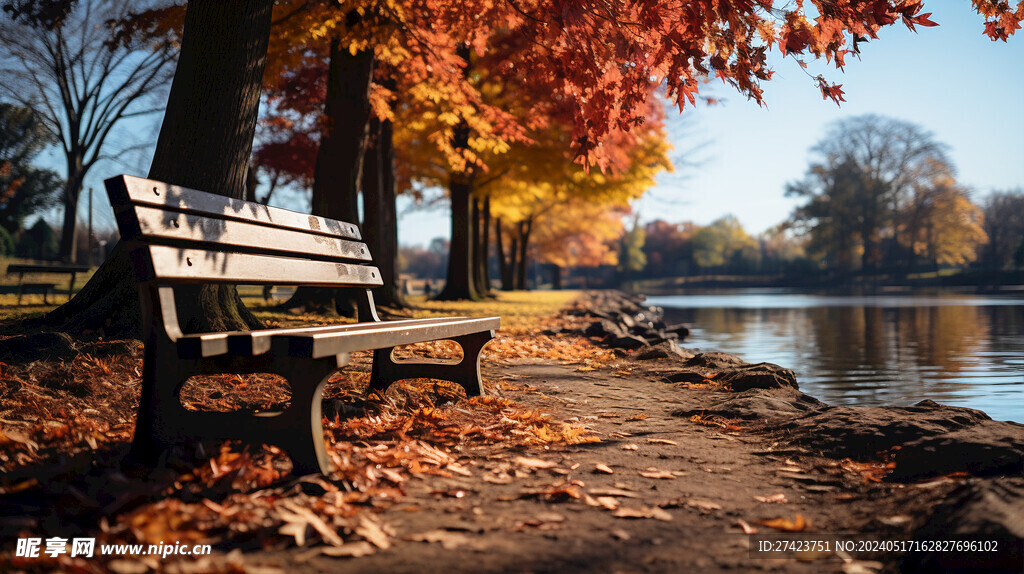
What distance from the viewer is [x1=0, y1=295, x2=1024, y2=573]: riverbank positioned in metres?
2.03

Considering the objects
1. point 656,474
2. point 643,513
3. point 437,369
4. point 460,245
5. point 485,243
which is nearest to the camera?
point 643,513

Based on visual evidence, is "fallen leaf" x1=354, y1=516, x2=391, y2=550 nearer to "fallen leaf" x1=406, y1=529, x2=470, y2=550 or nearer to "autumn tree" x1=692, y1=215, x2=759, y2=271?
"fallen leaf" x1=406, y1=529, x2=470, y2=550

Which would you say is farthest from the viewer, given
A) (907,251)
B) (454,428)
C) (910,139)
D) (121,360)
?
(907,251)

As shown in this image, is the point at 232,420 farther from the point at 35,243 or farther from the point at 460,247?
the point at 35,243

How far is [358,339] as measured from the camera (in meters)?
2.71

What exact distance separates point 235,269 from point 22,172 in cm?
3406

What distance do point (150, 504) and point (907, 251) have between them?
64.0m

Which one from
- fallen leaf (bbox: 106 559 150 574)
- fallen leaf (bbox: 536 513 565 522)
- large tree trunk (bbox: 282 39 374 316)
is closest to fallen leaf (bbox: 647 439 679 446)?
fallen leaf (bbox: 536 513 565 522)

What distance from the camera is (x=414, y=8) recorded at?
779 cm

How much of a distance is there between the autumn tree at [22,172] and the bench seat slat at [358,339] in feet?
108

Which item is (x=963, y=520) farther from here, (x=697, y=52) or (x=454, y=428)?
(x=697, y=52)

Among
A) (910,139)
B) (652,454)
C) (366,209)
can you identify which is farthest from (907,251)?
(652,454)

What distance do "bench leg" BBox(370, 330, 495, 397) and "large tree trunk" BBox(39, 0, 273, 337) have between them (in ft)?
4.50

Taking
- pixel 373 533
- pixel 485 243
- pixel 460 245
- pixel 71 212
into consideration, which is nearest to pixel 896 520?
pixel 373 533
